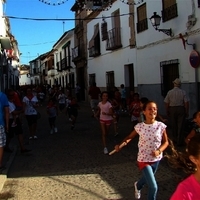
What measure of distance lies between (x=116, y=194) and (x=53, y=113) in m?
6.53

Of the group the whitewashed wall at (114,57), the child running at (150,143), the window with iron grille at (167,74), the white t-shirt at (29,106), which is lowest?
the child running at (150,143)

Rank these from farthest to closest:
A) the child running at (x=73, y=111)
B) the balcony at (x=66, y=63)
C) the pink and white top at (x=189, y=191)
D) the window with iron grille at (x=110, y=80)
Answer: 1. the balcony at (x=66, y=63)
2. the window with iron grille at (x=110, y=80)
3. the child running at (x=73, y=111)
4. the pink and white top at (x=189, y=191)

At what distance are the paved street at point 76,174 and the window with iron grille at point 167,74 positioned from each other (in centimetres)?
492

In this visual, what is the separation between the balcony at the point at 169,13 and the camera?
485 inches

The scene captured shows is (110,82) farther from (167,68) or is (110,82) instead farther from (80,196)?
(80,196)

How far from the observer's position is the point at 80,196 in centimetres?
502

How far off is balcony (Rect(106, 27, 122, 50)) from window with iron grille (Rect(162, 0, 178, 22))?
18.2ft

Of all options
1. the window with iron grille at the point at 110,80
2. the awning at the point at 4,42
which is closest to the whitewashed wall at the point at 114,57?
the window with iron grille at the point at 110,80

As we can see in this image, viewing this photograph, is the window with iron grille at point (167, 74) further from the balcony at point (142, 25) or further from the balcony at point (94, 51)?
the balcony at point (94, 51)

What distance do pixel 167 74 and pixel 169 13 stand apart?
2324 mm

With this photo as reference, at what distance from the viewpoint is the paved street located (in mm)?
5137

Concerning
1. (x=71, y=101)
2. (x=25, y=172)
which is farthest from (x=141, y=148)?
(x=71, y=101)

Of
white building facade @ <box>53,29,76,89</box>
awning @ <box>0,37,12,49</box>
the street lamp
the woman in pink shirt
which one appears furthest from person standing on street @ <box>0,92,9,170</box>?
white building facade @ <box>53,29,76,89</box>

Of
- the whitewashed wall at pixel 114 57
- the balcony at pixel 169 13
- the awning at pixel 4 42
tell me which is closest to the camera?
the balcony at pixel 169 13
